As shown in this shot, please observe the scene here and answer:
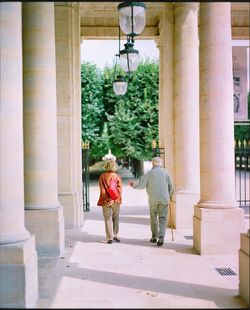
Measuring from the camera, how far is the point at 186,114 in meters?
12.6

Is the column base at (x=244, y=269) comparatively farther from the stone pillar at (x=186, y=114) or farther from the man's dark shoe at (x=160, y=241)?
the stone pillar at (x=186, y=114)

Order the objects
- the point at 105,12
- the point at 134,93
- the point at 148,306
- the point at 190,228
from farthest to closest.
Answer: the point at 134,93
the point at 105,12
the point at 190,228
the point at 148,306

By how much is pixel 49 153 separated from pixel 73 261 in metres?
2.17

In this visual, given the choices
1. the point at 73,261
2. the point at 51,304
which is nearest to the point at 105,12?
the point at 73,261

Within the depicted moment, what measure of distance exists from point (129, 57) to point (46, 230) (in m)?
4.70

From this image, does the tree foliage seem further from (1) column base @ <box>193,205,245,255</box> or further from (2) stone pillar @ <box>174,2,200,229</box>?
(1) column base @ <box>193,205,245,255</box>

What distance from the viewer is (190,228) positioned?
1237 centimetres

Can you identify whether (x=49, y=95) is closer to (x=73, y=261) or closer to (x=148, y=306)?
(x=73, y=261)

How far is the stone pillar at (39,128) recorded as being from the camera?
28.7 feet

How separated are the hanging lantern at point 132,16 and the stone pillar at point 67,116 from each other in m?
4.58

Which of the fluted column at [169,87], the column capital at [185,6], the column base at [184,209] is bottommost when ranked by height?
the column base at [184,209]

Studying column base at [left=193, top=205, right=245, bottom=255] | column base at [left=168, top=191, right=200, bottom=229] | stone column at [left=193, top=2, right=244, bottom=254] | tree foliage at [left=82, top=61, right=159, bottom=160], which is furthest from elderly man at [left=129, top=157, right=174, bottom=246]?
tree foliage at [left=82, top=61, right=159, bottom=160]

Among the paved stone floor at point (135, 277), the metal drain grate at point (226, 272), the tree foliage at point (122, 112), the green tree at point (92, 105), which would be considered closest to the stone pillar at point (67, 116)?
the paved stone floor at point (135, 277)

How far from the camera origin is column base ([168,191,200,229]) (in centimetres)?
1237
